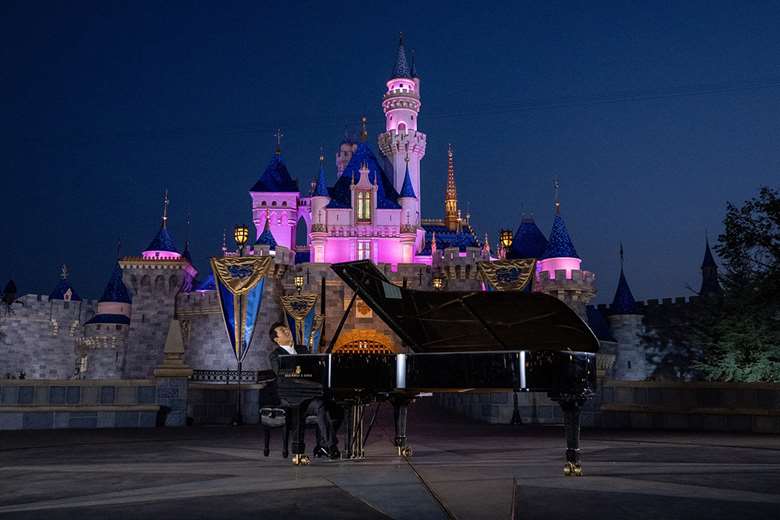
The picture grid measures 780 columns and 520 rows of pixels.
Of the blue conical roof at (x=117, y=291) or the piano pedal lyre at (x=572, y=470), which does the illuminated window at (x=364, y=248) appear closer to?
the blue conical roof at (x=117, y=291)

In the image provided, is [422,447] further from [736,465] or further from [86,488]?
[86,488]

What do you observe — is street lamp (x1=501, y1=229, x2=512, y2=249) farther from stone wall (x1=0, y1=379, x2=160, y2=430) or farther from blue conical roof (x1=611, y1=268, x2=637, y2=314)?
blue conical roof (x1=611, y1=268, x2=637, y2=314)

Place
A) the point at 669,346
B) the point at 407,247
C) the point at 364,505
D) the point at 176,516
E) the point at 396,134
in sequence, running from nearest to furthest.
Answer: the point at 176,516 → the point at 364,505 → the point at 669,346 → the point at 407,247 → the point at 396,134

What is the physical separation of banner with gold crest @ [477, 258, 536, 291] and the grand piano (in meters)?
16.0

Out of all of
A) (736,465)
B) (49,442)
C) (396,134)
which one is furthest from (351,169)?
(736,465)

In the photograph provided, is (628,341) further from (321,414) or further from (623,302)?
(321,414)

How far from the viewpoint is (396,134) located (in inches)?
1832

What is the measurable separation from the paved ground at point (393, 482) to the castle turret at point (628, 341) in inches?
1125

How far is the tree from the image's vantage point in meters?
19.6

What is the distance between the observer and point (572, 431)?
695 centimetres

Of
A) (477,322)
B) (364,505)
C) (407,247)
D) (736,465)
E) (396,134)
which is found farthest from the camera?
(396,134)

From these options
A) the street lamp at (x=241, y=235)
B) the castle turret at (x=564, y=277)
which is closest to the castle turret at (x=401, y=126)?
the castle turret at (x=564, y=277)

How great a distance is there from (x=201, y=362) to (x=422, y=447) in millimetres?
29657

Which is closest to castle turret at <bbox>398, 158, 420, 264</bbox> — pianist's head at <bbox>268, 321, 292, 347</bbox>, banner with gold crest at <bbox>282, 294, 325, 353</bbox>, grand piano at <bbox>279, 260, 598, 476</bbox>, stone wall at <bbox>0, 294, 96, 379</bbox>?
banner with gold crest at <bbox>282, 294, 325, 353</bbox>
